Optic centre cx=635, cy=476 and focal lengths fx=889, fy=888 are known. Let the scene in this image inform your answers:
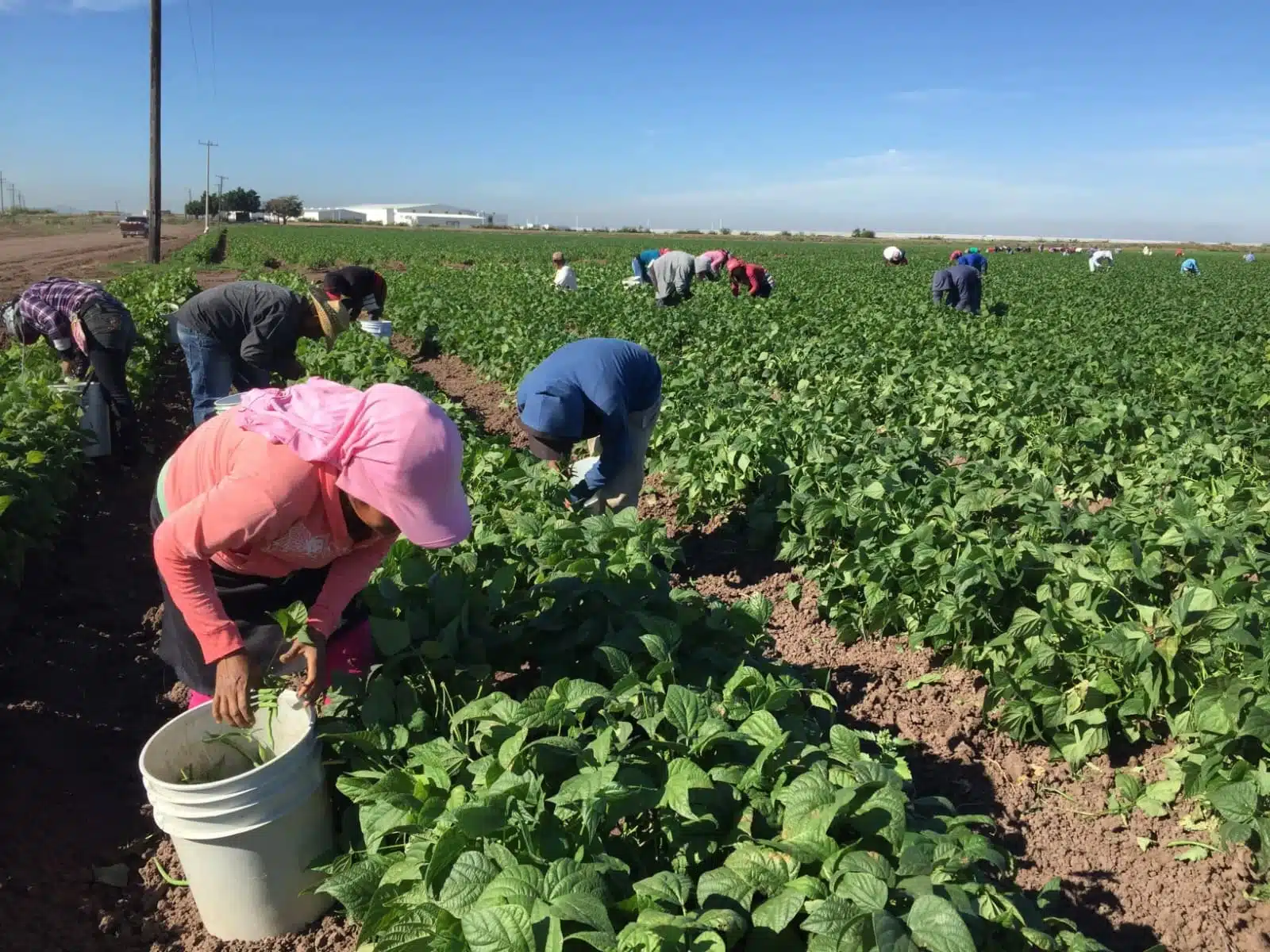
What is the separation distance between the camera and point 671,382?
8.50 meters

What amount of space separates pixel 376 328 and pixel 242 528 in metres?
7.60

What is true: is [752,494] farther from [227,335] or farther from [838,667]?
[227,335]

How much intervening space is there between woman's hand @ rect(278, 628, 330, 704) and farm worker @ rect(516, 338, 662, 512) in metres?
2.40

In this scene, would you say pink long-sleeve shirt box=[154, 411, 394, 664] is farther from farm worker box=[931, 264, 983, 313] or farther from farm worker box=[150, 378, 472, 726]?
farm worker box=[931, 264, 983, 313]

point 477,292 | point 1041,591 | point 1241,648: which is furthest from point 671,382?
point 477,292

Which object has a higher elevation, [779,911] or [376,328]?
[376,328]

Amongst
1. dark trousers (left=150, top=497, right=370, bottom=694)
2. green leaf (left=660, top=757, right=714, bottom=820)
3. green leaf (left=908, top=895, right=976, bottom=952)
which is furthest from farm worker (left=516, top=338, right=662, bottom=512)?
green leaf (left=908, top=895, right=976, bottom=952)

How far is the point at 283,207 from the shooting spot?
11269cm

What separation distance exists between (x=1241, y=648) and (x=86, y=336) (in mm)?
6974

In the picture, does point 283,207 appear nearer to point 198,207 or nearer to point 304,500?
point 198,207

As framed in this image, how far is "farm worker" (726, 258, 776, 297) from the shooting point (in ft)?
51.8

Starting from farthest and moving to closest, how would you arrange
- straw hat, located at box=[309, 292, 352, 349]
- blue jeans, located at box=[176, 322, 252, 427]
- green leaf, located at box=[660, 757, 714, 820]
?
blue jeans, located at box=[176, 322, 252, 427] → straw hat, located at box=[309, 292, 352, 349] → green leaf, located at box=[660, 757, 714, 820]

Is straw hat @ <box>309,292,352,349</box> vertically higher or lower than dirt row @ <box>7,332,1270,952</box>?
higher

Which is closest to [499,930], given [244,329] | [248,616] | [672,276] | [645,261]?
[248,616]
